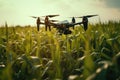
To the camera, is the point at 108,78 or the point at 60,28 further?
the point at 60,28

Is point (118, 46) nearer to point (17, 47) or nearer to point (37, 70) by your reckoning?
point (37, 70)

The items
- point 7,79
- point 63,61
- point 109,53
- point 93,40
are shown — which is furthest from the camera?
point 93,40

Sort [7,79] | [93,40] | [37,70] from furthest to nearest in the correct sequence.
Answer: [93,40], [37,70], [7,79]

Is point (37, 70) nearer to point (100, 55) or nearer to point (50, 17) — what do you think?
point (100, 55)

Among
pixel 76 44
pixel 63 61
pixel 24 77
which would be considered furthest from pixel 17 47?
pixel 24 77

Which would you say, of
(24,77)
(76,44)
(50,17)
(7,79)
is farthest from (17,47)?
(50,17)

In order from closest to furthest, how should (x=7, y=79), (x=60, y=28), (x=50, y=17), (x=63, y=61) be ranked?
(x=7, y=79)
(x=63, y=61)
(x=60, y=28)
(x=50, y=17)

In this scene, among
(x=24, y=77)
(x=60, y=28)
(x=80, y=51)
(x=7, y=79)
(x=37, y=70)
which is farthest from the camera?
(x=60, y=28)

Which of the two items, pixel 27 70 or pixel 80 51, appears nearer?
pixel 27 70

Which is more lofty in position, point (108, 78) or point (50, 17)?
point (50, 17)

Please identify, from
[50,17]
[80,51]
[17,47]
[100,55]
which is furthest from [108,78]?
[50,17]
